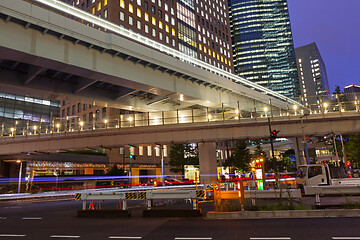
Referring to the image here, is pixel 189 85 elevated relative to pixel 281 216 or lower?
elevated

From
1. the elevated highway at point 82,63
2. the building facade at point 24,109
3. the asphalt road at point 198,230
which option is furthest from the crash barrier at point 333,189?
the building facade at point 24,109

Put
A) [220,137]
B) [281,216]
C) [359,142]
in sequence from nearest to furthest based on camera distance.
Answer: [281,216] < [220,137] < [359,142]

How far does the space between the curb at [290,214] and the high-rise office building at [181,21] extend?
45.9m

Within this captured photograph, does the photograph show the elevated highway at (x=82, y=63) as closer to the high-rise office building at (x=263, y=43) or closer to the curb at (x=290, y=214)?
the curb at (x=290, y=214)

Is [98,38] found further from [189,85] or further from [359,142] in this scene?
[359,142]

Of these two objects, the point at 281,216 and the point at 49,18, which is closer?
the point at 281,216

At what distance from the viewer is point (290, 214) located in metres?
11.5


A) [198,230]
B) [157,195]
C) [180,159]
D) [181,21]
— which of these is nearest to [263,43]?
[181,21]

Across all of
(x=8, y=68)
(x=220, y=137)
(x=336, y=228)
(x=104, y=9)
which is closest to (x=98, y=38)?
(x=8, y=68)

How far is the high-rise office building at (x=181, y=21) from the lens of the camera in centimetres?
6170

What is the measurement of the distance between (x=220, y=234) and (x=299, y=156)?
32665mm

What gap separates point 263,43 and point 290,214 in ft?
626

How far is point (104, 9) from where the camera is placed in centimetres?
5991

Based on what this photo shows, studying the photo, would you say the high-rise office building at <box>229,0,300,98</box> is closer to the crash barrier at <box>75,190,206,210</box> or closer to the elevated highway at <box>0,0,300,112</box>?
the elevated highway at <box>0,0,300,112</box>
